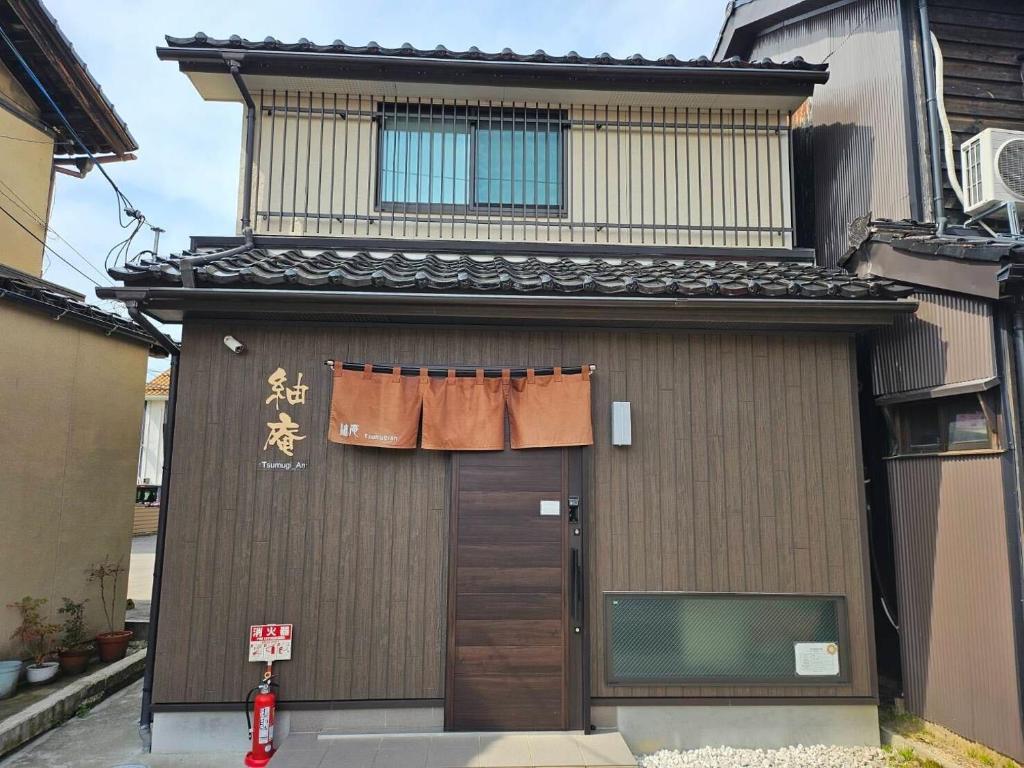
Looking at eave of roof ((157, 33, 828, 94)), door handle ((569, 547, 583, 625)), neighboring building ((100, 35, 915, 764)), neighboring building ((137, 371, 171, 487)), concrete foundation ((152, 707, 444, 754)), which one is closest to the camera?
concrete foundation ((152, 707, 444, 754))

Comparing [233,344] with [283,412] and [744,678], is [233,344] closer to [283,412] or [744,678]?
[283,412]

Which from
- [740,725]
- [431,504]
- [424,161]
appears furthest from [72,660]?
[740,725]

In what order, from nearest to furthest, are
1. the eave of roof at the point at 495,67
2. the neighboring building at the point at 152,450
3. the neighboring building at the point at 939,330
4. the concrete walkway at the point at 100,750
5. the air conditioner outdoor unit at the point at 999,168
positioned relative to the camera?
the neighboring building at the point at 939,330, the concrete walkway at the point at 100,750, the air conditioner outdoor unit at the point at 999,168, the eave of roof at the point at 495,67, the neighboring building at the point at 152,450

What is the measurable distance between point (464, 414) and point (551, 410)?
2.17ft

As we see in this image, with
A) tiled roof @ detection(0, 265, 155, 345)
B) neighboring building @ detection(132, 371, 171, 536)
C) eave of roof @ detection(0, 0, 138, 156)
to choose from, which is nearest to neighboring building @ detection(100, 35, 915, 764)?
tiled roof @ detection(0, 265, 155, 345)

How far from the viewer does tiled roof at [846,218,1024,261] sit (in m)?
4.02

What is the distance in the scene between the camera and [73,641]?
6.39m

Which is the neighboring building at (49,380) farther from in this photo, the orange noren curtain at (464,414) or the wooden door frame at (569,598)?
the wooden door frame at (569,598)

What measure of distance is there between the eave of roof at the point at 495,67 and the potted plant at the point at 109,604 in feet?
17.6

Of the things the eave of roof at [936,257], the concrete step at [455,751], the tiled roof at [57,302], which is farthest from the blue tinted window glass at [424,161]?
the concrete step at [455,751]

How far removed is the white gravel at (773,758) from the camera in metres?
4.29

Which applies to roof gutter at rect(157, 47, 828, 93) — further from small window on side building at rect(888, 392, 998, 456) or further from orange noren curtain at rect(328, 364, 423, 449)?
small window on side building at rect(888, 392, 998, 456)

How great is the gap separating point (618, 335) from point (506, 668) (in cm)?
263

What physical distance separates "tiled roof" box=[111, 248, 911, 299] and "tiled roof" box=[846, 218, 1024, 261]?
1.06 feet
